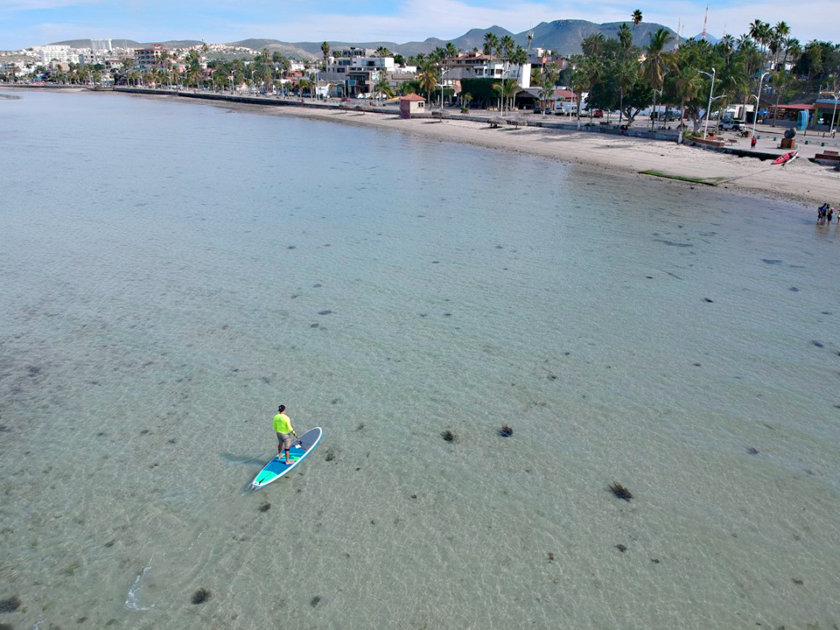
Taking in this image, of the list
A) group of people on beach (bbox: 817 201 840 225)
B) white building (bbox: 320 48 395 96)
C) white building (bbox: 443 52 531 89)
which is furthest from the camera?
white building (bbox: 320 48 395 96)

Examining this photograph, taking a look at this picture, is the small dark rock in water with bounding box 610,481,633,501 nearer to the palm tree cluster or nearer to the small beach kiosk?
the palm tree cluster

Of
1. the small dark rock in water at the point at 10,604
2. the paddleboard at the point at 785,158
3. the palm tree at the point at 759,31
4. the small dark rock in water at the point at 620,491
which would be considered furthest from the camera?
the palm tree at the point at 759,31

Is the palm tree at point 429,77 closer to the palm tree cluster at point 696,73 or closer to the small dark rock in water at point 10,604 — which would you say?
the palm tree cluster at point 696,73

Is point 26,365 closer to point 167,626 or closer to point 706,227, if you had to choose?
point 167,626

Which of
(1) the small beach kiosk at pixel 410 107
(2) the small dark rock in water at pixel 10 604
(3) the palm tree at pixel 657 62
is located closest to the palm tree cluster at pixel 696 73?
(3) the palm tree at pixel 657 62

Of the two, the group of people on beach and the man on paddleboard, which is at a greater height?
the group of people on beach

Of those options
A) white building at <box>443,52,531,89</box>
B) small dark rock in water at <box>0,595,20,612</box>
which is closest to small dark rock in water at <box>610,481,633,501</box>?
small dark rock in water at <box>0,595,20,612</box>
